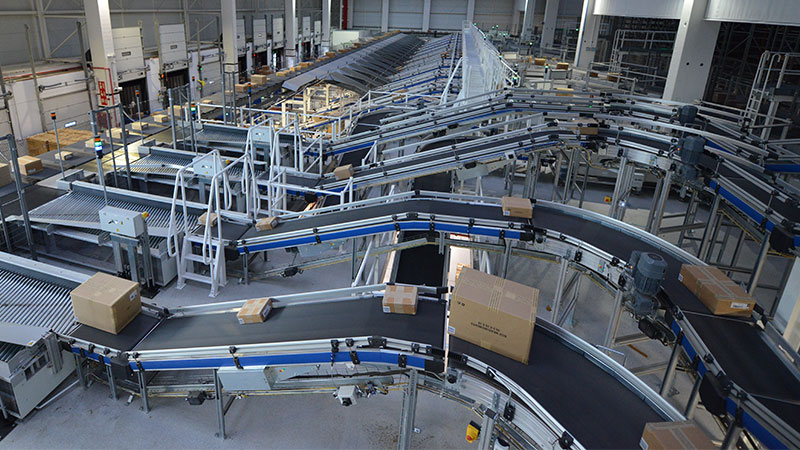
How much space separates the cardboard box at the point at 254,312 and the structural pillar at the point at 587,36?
15.7 metres

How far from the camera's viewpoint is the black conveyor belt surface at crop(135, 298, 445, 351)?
3.84 metres

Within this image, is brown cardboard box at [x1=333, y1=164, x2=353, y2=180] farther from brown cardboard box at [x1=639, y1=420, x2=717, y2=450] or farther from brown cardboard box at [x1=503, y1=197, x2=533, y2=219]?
brown cardboard box at [x1=639, y1=420, x2=717, y2=450]

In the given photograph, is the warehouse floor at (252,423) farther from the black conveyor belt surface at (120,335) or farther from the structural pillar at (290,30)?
the structural pillar at (290,30)

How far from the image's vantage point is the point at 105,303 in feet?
14.2

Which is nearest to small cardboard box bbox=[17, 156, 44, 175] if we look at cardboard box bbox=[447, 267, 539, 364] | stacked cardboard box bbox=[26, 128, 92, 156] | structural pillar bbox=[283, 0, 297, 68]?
stacked cardboard box bbox=[26, 128, 92, 156]

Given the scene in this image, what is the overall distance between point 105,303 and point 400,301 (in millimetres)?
2650

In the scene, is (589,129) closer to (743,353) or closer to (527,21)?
(743,353)

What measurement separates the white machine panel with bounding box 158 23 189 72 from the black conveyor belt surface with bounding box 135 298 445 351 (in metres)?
15.2

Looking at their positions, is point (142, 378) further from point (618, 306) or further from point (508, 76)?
point (508, 76)

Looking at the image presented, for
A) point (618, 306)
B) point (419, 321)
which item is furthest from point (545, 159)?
point (419, 321)

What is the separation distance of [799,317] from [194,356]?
548 cm

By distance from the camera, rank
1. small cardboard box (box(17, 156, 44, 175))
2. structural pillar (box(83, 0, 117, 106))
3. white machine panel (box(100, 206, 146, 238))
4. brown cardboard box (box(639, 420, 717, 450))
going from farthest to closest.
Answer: structural pillar (box(83, 0, 117, 106)) < small cardboard box (box(17, 156, 44, 175)) < white machine panel (box(100, 206, 146, 238)) < brown cardboard box (box(639, 420, 717, 450))

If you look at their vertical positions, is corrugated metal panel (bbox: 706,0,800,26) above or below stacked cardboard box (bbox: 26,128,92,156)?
above

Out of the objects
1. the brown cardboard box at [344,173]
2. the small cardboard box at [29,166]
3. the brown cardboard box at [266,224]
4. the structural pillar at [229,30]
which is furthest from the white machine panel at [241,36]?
the brown cardboard box at [266,224]
